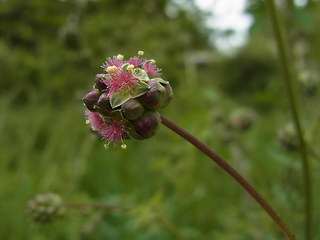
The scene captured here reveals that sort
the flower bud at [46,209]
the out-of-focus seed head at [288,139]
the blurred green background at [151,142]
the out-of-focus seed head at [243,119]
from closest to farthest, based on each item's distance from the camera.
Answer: the flower bud at [46,209] < the out-of-focus seed head at [288,139] < the blurred green background at [151,142] < the out-of-focus seed head at [243,119]

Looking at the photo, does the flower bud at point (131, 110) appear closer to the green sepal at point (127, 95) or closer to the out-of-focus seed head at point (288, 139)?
the green sepal at point (127, 95)

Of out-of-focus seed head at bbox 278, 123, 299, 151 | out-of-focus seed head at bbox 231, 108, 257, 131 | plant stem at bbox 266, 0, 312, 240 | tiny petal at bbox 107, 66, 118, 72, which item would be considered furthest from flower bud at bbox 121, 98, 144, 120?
out-of-focus seed head at bbox 231, 108, 257, 131

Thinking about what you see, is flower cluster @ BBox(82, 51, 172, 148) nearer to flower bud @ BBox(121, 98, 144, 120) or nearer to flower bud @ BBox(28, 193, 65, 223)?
flower bud @ BBox(121, 98, 144, 120)

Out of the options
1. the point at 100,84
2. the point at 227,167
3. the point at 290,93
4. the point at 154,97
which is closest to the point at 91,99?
the point at 100,84

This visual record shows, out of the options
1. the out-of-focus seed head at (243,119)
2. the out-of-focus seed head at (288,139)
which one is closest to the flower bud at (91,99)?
the out-of-focus seed head at (288,139)

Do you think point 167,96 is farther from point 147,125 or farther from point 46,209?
point 46,209

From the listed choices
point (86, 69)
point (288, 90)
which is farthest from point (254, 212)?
point (86, 69)

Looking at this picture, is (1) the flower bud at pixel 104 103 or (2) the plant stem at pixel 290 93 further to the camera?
(2) the plant stem at pixel 290 93
